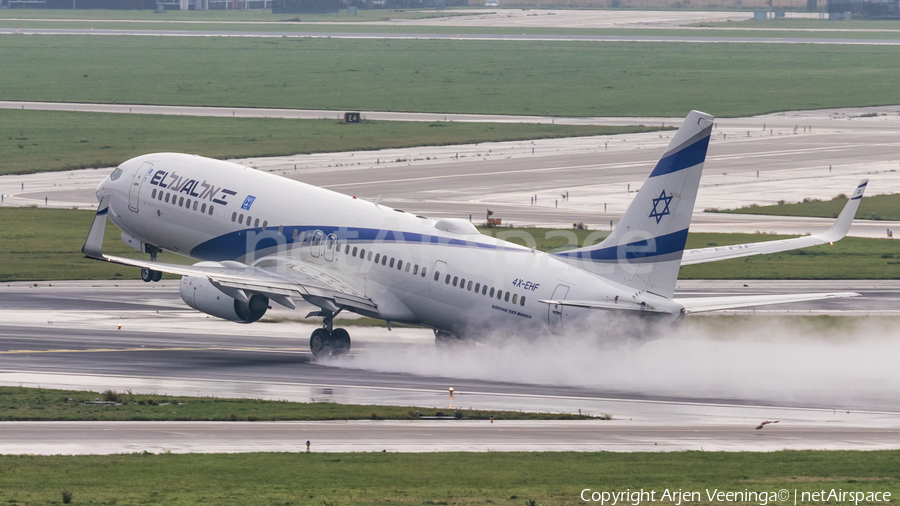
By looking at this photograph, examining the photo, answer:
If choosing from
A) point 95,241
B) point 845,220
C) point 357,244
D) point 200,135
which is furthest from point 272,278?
point 200,135

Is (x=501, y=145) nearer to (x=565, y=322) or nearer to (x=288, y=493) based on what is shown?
(x=565, y=322)

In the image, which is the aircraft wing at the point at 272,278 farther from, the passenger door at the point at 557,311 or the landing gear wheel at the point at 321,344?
the passenger door at the point at 557,311

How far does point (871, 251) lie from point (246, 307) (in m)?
40.8

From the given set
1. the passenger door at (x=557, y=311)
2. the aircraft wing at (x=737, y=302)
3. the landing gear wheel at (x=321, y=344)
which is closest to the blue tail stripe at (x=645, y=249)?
the passenger door at (x=557, y=311)

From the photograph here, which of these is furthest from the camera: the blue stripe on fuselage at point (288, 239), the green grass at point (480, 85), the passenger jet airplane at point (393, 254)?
the green grass at point (480, 85)

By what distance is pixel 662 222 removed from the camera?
4169 centimetres

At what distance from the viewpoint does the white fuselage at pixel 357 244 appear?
44.4 metres

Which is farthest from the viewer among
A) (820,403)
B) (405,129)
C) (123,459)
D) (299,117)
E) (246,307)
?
(299,117)

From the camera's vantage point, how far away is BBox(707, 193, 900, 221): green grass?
86.1m

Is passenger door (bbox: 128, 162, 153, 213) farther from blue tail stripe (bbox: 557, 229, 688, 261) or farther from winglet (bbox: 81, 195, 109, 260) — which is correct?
blue tail stripe (bbox: 557, 229, 688, 261)

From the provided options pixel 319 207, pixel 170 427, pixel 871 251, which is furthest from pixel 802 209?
pixel 170 427

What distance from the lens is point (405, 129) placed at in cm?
Answer: 13188

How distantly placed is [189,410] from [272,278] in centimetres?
1140

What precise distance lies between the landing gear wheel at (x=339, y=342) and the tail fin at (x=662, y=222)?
11.1m
